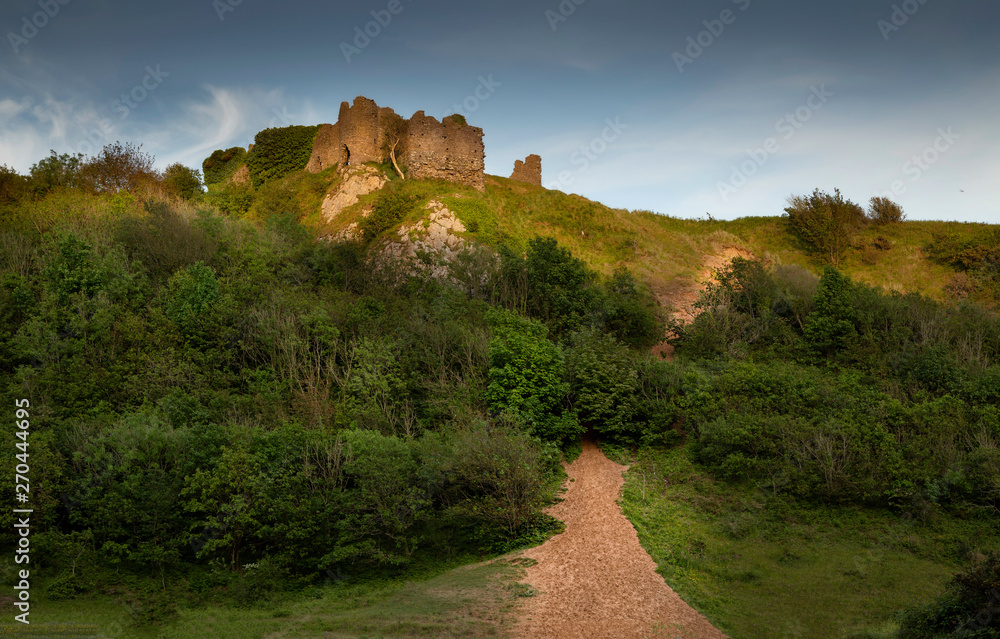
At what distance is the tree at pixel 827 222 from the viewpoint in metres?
48.0

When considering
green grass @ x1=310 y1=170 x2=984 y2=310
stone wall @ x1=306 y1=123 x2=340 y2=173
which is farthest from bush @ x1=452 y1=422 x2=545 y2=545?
stone wall @ x1=306 y1=123 x2=340 y2=173

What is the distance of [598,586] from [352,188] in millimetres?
34848

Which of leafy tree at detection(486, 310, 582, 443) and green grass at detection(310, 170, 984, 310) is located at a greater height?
green grass at detection(310, 170, 984, 310)

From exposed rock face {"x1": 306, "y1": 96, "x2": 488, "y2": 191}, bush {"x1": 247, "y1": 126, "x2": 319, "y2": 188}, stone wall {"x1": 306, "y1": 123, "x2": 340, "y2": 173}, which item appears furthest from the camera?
bush {"x1": 247, "y1": 126, "x2": 319, "y2": 188}

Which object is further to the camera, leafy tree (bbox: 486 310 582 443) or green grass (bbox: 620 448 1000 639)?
leafy tree (bbox: 486 310 582 443)

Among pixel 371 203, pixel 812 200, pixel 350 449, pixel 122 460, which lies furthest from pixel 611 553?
pixel 812 200

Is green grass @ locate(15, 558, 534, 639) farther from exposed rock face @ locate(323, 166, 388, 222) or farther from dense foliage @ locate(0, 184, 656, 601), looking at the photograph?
exposed rock face @ locate(323, 166, 388, 222)

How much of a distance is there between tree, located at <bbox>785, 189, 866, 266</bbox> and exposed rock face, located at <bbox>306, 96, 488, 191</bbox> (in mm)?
25114

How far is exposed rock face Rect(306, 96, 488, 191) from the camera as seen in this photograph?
46000 mm

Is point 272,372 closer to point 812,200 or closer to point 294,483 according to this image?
point 294,483

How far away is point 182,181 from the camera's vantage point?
53.8 meters

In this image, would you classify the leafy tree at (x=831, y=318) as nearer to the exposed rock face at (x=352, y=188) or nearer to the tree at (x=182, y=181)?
the exposed rock face at (x=352, y=188)

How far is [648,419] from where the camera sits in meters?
28.9

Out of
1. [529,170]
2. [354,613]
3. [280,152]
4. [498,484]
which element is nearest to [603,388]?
[498,484]
